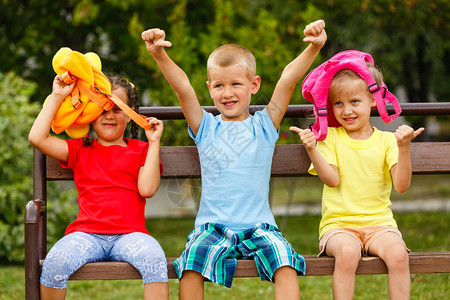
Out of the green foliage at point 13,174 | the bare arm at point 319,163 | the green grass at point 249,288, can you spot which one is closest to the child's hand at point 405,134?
the bare arm at point 319,163

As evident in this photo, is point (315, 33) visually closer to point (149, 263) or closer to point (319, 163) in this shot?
point (319, 163)

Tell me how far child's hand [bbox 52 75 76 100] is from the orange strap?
0.08 ft

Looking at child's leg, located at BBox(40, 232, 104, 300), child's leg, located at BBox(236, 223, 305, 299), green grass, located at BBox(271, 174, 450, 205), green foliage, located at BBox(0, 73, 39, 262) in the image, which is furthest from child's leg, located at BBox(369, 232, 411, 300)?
green grass, located at BBox(271, 174, 450, 205)

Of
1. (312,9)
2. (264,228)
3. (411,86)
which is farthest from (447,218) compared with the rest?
(264,228)

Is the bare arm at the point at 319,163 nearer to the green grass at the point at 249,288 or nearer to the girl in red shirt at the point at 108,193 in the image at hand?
the girl in red shirt at the point at 108,193

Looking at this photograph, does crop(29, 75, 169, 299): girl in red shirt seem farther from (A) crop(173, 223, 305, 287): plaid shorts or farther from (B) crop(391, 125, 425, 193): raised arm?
(B) crop(391, 125, 425, 193): raised arm

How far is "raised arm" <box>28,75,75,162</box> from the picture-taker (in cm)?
330

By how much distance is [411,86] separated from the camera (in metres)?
13.8

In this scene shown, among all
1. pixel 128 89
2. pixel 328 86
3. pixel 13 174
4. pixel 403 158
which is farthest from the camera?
pixel 13 174

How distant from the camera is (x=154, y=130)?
3.43 m

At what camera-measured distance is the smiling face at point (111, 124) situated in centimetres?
346

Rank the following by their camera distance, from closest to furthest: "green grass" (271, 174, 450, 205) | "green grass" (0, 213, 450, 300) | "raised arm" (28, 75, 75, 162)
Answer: "raised arm" (28, 75, 75, 162), "green grass" (0, 213, 450, 300), "green grass" (271, 174, 450, 205)

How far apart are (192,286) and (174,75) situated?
103 centimetres

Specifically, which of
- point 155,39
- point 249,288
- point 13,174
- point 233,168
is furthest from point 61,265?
point 13,174
